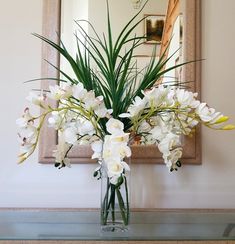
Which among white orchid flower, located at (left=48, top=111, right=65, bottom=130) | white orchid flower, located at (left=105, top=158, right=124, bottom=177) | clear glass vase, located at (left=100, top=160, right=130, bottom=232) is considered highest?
white orchid flower, located at (left=48, top=111, right=65, bottom=130)

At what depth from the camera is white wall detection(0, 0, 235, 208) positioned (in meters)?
1.27

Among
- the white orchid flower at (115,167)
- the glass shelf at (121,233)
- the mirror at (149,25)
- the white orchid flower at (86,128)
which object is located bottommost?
the glass shelf at (121,233)

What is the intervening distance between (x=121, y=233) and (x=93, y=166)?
371 millimetres

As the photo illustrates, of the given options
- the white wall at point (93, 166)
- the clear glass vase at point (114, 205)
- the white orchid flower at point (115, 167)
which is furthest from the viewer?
the white wall at point (93, 166)

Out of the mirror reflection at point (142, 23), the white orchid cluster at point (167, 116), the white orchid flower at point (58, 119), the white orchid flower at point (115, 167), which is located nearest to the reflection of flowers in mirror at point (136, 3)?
the mirror reflection at point (142, 23)

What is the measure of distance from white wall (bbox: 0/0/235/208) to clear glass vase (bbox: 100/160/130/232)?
0.85ft

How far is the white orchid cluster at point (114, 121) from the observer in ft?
2.98

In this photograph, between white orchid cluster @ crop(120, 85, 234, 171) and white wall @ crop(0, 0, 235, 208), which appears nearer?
white orchid cluster @ crop(120, 85, 234, 171)

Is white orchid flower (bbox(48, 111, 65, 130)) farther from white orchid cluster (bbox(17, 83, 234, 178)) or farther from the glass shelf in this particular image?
the glass shelf

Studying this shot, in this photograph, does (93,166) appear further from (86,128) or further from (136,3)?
(136,3)

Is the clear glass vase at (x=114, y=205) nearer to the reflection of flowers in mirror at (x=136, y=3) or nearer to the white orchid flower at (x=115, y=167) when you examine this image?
the white orchid flower at (x=115, y=167)

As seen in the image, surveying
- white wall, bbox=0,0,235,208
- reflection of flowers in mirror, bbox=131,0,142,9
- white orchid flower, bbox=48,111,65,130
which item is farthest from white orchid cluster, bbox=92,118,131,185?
reflection of flowers in mirror, bbox=131,0,142,9

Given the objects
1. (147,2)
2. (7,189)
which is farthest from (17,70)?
(147,2)

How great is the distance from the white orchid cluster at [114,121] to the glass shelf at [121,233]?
0.56 feet
